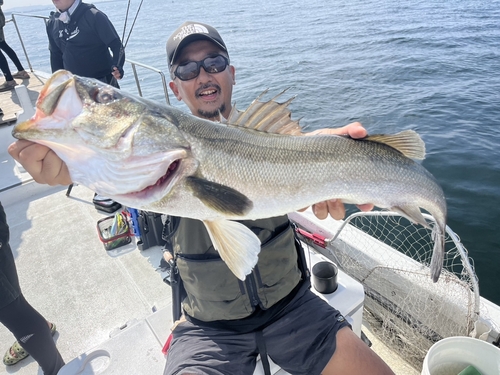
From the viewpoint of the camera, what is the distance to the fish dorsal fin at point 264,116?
211 cm

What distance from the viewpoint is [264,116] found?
2141 millimetres

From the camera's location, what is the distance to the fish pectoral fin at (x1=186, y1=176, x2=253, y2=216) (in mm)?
1839

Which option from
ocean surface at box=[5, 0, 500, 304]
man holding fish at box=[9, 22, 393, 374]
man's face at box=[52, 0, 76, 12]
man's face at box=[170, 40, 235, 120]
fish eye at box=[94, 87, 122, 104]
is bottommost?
ocean surface at box=[5, 0, 500, 304]

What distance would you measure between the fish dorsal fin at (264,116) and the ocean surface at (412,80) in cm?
17

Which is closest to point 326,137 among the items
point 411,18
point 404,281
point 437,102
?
point 404,281

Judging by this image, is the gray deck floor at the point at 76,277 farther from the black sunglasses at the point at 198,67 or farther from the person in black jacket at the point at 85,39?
the person in black jacket at the point at 85,39

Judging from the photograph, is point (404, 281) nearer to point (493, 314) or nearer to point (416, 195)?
point (493, 314)

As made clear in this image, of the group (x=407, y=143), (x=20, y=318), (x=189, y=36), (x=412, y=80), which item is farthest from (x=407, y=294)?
(x=412, y=80)

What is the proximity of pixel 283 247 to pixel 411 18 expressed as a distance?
24.7m

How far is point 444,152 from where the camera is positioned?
809cm

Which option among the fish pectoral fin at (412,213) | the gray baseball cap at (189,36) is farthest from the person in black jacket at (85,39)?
the fish pectoral fin at (412,213)

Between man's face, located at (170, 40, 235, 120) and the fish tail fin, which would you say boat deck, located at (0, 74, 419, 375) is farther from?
man's face, located at (170, 40, 235, 120)

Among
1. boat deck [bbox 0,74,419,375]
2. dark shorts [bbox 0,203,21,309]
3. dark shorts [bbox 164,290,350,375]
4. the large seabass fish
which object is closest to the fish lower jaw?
the large seabass fish

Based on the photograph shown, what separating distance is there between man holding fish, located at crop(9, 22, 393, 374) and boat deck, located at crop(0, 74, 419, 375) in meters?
0.55
